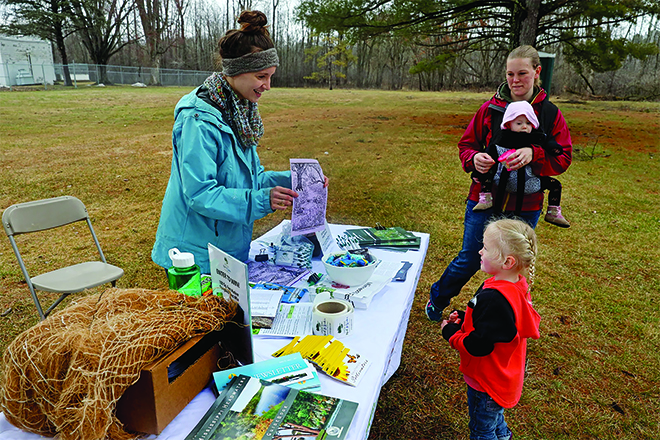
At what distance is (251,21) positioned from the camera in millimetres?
1807

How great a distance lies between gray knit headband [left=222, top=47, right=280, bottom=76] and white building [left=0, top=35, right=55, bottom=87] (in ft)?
85.7

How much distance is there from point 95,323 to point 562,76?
107 feet

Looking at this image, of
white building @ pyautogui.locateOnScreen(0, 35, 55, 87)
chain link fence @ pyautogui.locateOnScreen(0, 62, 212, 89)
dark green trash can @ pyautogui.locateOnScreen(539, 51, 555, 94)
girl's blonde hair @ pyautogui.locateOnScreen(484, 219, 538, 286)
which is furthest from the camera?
chain link fence @ pyautogui.locateOnScreen(0, 62, 212, 89)

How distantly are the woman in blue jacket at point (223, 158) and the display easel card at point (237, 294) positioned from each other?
0.49 meters

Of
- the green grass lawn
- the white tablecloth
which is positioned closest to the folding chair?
the green grass lawn

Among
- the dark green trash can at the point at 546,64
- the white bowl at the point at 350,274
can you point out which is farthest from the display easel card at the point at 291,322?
the dark green trash can at the point at 546,64

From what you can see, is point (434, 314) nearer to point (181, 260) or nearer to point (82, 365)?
point (181, 260)

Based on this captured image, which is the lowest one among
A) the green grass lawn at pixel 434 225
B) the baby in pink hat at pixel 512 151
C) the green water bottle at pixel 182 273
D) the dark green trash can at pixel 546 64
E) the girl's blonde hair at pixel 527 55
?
the green grass lawn at pixel 434 225

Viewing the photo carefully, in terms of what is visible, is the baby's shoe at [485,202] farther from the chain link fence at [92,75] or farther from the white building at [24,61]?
the white building at [24,61]

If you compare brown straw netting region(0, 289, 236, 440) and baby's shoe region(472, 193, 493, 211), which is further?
baby's shoe region(472, 193, 493, 211)

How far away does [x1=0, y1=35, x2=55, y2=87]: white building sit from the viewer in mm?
23094

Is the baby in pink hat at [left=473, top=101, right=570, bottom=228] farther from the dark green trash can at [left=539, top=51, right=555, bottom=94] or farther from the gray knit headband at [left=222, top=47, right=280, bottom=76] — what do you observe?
the dark green trash can at [left=539, top=51, right=555, bottom=94]

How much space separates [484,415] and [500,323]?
487 mm

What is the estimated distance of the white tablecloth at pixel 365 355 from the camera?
3.31 feet
